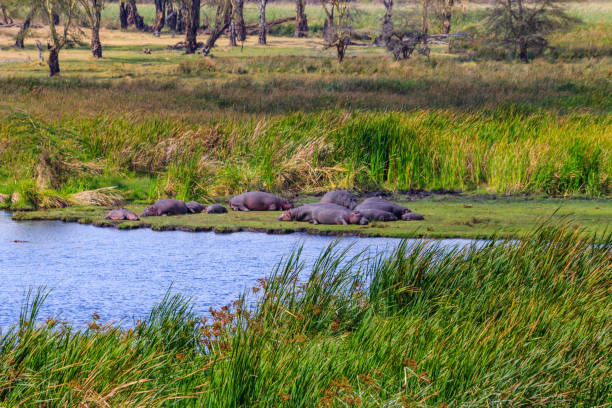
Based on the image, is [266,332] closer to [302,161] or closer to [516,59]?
[302,161]

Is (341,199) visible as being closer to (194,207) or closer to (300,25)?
(194,207)

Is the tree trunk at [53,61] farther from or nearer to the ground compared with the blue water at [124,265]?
farther from the ground

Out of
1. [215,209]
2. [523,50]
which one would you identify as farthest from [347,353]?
[523,50]

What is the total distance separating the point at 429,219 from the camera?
13961mm

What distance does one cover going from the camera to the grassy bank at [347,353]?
5324 millimetres

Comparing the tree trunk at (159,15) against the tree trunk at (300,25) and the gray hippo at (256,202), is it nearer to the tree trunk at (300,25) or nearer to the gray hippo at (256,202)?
the tree trunk at (300,25)

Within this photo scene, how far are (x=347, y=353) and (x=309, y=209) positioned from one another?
804 centimetres

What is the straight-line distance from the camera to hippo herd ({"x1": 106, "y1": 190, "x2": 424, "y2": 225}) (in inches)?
539

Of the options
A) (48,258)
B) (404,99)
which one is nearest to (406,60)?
(404,99)

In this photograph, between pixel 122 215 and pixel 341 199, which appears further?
pixel 341 199

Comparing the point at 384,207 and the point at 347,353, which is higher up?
the point at 347,353

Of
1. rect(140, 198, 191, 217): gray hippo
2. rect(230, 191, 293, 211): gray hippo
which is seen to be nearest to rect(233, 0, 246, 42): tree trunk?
rect(230, 191, 293, 211): gray hippo

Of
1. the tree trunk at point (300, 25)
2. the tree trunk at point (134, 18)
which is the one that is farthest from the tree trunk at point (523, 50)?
the tree trunk at point (134, 18)

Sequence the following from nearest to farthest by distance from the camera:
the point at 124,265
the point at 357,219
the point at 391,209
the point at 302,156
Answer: the point at 124,265 < the point at 357,219 < the point at 391,209 < the point at 302,156
